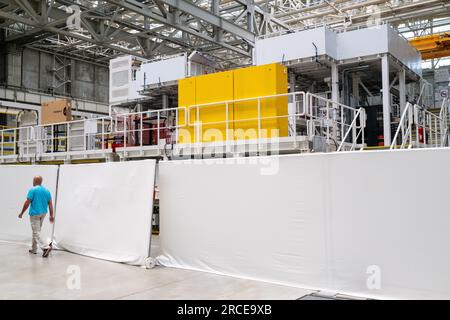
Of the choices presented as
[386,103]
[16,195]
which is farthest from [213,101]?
[16,195]

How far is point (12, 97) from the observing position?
24.5 m

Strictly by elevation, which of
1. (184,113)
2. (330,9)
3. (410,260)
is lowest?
(410,260)

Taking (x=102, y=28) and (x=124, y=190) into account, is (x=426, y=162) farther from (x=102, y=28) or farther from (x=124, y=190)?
(x=102, y=28)

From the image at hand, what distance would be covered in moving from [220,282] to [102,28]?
665 inches

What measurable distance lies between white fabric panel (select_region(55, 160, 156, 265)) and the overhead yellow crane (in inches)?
671

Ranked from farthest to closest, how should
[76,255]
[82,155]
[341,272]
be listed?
[82,155], [76,255], [341,272]

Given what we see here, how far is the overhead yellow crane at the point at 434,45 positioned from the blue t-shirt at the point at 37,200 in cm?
1832

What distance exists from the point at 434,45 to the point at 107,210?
17819 mm

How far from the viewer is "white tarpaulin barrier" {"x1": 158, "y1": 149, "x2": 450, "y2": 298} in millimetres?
6281

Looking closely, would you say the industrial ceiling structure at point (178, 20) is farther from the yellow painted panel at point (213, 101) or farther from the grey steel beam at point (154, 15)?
the yellow painted panel at point (213, 101)

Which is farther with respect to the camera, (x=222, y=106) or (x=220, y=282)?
(x=222, y=106)

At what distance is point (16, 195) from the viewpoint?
13.2 meters

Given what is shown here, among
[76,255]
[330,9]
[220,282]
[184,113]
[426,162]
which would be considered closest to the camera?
[426,162]
